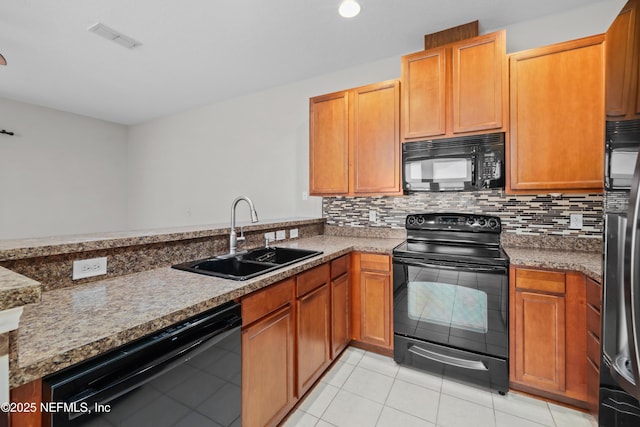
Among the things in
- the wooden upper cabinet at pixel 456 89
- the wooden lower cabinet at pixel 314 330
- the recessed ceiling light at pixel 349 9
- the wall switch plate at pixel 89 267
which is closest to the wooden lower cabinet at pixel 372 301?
the wooden lower cabinet at pixel 314 330

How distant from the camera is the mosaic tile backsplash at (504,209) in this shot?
211 cm

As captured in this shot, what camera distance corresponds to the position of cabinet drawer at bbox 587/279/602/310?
1.48m

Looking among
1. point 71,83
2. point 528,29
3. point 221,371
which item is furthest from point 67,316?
point 71,83

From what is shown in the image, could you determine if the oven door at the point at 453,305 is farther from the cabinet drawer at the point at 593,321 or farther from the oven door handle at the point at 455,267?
the cabinet drawer at the point at 593,321

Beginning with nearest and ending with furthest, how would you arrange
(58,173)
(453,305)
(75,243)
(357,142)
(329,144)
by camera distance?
(75,243)
(453,305)
(357,142)
(329,144)
(58,173)

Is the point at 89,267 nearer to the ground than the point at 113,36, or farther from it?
nearer to the ground

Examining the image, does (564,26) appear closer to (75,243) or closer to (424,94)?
(424,94)

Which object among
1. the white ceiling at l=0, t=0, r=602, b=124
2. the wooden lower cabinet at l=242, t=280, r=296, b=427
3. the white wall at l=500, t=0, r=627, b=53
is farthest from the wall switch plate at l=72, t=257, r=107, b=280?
the white wall at l=500, t=0, r=627, b=53

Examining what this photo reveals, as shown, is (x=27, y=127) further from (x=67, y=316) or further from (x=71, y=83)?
(x=67, y=316)

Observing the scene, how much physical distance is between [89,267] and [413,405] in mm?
1978

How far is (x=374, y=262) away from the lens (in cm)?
233

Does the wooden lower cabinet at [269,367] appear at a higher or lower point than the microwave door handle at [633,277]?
lower

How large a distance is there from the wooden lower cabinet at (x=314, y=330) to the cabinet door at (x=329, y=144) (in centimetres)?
102

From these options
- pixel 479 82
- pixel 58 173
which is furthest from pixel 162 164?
pixel 479 82
